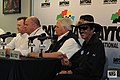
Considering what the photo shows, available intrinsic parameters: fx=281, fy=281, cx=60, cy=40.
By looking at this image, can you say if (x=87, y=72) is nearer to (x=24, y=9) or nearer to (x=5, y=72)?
(x=5, y=72)

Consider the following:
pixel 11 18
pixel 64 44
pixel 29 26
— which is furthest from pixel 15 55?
pixel 11 18

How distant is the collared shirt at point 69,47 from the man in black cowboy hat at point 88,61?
3.3 inches

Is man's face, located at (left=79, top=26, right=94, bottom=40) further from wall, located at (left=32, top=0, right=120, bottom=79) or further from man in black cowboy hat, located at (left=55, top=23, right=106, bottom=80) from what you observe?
wall, located at (left=32, top=0, right=120, bottom=79)

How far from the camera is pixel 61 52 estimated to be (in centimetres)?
316

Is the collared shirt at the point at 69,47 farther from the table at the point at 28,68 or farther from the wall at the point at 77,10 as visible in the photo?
the wall at the point at 77,10

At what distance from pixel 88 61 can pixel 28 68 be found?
666mm

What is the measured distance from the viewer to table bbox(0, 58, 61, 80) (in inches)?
102

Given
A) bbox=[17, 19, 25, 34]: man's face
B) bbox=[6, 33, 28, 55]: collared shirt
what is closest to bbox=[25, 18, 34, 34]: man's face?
bbox=[6, 33, 28, 55]: collared shirt

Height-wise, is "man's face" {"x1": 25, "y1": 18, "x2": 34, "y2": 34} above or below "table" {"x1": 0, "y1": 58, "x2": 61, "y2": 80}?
above

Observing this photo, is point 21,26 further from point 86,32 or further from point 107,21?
point 86,32

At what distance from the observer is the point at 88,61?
9.65 ft

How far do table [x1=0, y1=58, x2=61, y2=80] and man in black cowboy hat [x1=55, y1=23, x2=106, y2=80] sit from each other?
240 mm

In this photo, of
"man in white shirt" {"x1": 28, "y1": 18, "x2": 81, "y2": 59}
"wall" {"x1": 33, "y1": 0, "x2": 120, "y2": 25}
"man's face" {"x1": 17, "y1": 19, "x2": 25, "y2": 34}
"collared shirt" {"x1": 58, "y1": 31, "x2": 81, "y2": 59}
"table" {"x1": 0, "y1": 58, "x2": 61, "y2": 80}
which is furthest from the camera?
"man's face" {"x1": 17, "y1": 19, "x2": 25, "y2": 34}

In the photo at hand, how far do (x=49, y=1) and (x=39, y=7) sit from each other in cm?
28
